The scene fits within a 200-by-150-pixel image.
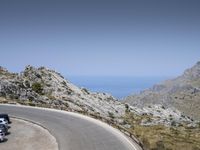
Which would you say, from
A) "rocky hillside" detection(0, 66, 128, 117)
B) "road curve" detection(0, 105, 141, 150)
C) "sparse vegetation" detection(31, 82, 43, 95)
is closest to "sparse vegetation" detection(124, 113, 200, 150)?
"road curve" detection(0, 105, 141, 150)

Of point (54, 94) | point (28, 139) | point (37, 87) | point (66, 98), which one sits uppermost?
point (37, 87)

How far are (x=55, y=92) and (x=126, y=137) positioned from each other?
197 ft

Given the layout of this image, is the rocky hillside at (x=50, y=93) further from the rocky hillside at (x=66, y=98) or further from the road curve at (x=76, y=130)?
the road curve at (x=76, y=130)

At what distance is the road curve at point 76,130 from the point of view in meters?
39.7

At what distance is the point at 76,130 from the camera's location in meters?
48.7

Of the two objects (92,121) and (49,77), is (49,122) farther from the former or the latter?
(49,77)

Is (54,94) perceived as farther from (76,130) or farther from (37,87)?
(76,130)

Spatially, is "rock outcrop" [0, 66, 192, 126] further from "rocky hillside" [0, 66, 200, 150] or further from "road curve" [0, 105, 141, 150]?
"road curve" [0, 105, 141, 150]

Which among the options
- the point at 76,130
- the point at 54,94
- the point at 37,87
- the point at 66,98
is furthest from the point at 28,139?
the point at 54,94

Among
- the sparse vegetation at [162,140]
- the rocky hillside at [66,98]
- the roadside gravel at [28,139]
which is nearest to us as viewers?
the roadside gravel at [28,139]

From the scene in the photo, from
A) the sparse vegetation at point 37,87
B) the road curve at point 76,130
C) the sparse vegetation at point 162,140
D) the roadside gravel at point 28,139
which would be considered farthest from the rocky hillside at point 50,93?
the roadside gravel at point 28,139

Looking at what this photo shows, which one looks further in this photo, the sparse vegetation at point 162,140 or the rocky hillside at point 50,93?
the rocky hillside at point 50,93

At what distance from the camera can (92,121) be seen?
5594cm

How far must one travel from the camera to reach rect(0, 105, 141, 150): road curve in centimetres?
3972
